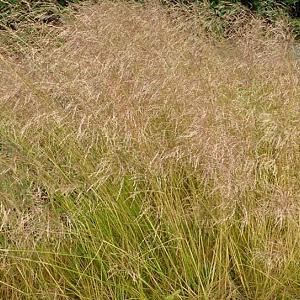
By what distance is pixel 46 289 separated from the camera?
173 cm

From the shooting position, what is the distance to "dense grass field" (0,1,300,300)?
1.73 m

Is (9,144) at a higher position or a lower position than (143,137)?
lower

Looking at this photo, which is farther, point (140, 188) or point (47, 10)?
point (47, 10)

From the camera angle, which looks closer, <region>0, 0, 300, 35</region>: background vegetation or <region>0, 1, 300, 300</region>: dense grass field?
<region>0, 1, 300, 300</region>: dense grass field

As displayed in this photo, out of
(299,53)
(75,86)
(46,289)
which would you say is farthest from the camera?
(299,53)

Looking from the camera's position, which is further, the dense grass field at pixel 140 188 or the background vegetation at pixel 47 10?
the background vegetation at pixel 47 10

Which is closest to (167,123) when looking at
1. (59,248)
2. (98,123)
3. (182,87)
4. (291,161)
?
(182,87)

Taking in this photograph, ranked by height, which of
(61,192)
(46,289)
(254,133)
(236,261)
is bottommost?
(46,289)

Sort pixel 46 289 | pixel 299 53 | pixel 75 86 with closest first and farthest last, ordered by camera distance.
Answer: pixel 46 289
pixel 75 86
pixel 299 53

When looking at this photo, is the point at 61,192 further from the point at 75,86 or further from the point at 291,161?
the point at 291,161

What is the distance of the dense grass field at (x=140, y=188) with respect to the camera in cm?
173

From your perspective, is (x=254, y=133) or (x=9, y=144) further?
(x=254, y=133)

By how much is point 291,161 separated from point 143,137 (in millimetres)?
593

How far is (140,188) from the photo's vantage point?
6.28ft
